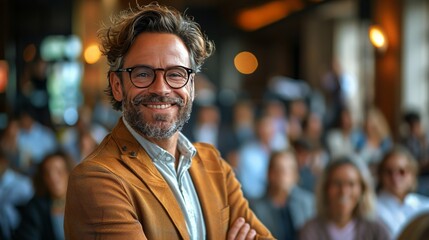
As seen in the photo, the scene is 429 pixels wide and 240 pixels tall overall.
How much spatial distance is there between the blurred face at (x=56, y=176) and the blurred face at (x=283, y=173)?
4.26 feet

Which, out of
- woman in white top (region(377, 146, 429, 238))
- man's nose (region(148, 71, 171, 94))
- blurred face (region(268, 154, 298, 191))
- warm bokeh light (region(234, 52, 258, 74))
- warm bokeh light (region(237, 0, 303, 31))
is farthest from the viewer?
warm bokeh light (region(234, 52, 258, 74))

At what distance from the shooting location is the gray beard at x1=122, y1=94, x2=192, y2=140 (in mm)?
1928

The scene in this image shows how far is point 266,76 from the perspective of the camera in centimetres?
2234

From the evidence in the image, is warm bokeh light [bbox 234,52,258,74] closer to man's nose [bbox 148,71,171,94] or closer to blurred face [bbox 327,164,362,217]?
blurred face [bbox 327,164,362,217]

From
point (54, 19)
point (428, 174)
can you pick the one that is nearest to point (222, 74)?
point (54, 19)

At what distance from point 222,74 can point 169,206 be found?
64.2 ft

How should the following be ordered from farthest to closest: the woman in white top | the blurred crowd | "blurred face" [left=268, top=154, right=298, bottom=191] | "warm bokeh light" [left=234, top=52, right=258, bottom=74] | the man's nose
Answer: "warm bokeh light" [left=234, top=52, right=258, bottom=74]
"blurred face" [left=268, top=154, right=298, bottom=191]
the woman in white top
the blurred crowd
the man's nose

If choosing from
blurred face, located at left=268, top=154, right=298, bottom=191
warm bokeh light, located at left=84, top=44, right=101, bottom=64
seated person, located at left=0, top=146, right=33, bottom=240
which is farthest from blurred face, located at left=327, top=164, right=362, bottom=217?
warm bokeh light, located at left=84, top=44, right=101, bottom=64

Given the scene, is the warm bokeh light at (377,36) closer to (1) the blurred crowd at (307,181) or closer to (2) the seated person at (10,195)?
(1) the blurred crowd at (307,181)

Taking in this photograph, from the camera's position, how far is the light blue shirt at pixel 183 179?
1981 mm

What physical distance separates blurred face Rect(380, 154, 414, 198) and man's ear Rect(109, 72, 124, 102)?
3176mm

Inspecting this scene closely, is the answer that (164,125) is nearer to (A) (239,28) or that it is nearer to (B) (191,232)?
(B) (191,232)

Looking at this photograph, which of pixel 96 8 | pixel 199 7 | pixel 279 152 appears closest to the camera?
pixel 279 152

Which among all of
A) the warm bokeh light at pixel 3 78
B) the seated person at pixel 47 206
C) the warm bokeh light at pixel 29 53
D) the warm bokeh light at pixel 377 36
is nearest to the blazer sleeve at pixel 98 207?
the seated person at pixel 47 206
